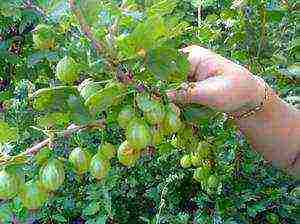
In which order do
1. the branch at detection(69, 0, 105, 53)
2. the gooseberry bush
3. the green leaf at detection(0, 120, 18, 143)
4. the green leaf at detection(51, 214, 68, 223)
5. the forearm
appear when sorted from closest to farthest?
the branch at detection(69, 0, 105, 53)
the gooseberry bush
the green leaf at detection(0, 120, 18, 143)
the forearm
the green leaf at detection(51, 214, 68, 223)

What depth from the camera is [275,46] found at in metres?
2.70

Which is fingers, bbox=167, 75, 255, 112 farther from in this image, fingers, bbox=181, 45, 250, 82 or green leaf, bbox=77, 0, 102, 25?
green leaf, bbox=77, 0, 102, 25

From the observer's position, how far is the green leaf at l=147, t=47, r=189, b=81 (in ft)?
4.07

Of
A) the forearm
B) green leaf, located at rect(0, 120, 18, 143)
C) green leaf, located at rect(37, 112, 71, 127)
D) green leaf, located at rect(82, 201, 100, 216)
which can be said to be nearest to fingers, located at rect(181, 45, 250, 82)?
the forearm

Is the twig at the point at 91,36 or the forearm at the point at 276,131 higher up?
the twig at the point at 91,36

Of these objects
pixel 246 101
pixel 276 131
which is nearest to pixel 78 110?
pixel 246 101

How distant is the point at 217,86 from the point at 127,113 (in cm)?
29

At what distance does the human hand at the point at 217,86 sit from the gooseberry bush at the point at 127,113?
0.03 meters

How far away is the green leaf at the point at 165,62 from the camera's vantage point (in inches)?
48.8

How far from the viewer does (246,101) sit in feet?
5.31

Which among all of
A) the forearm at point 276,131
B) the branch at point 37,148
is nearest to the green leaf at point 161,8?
the branch at point 37,148

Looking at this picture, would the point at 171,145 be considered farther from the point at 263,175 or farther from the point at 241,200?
the point at 263,175

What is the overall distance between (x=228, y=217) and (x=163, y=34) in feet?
5.08

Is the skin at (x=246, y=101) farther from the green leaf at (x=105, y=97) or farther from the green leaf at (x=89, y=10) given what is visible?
the green leaf at (x=89, y=10)
